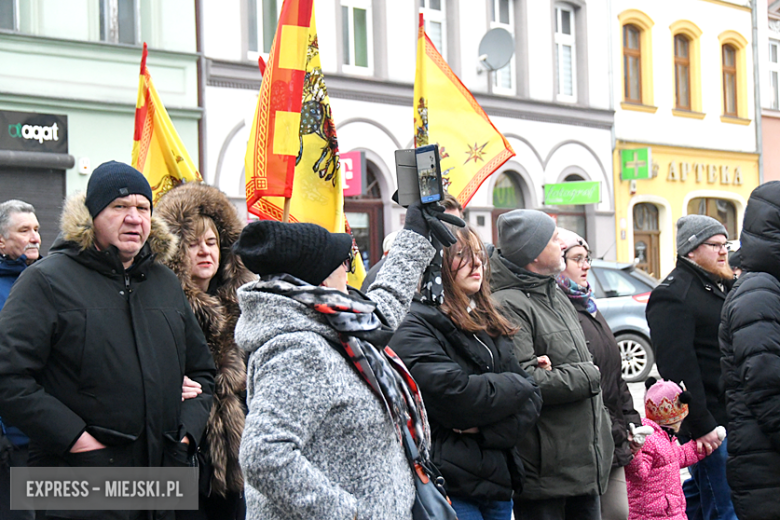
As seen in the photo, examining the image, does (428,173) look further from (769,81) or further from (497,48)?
(769,81)

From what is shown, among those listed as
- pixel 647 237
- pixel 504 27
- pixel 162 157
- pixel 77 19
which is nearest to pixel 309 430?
pixel 162 157

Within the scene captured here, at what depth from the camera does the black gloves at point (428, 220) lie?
9.23 ft

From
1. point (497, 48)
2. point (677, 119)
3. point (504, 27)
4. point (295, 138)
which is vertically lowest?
point (295, 138)

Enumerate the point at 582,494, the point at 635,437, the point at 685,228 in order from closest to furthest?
the point at 582,494 < the point at 635,437 < the point at 685,228

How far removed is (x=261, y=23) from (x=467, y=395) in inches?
514

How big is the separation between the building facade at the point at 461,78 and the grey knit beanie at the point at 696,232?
32.7 feet

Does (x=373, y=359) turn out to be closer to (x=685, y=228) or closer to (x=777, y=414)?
(x=777, y=414)

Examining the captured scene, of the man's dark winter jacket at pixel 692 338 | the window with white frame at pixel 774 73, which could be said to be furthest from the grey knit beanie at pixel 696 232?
the window with white frame at pixel 774 73

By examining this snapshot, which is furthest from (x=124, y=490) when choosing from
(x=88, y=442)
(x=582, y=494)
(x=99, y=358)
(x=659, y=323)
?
(x=659, y=323)

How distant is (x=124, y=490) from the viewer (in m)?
2.99

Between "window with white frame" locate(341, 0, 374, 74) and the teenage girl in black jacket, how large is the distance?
13.4 meters

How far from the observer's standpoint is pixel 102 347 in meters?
3.00

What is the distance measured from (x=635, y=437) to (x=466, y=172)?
→ 2.36 m

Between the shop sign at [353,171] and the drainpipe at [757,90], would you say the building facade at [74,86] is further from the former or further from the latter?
the drainpipe at [757,90]
